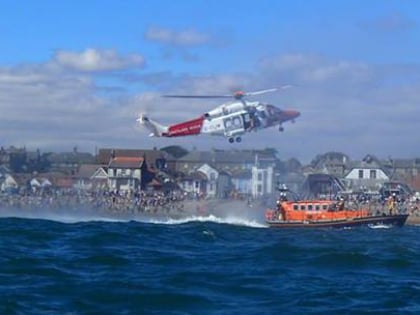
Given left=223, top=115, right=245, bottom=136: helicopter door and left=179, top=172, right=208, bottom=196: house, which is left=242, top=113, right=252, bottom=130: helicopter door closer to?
left=223, top=115, right=245, bottom=136: helicopter door

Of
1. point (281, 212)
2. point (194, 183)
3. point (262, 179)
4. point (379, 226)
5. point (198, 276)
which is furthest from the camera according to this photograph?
point (194, 183)

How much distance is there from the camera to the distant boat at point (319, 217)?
231 ft

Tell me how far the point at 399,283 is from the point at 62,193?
9481cm

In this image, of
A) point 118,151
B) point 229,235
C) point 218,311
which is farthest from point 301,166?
point 218,311

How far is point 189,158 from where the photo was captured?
152 m

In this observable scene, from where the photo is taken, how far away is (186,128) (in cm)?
7838

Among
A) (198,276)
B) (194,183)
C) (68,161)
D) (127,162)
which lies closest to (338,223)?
(198,276)

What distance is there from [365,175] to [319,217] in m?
63.9

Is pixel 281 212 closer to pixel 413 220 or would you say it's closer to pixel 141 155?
pixel 413 220

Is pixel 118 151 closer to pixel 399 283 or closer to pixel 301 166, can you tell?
pixel 301 166

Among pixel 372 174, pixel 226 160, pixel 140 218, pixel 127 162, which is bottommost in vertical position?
pixel 140 218

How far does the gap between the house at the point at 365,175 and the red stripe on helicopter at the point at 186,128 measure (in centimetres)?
5255

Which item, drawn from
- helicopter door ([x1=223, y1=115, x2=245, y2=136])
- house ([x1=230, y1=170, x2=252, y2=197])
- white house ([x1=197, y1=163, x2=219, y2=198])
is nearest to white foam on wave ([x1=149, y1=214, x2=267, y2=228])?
helicopter door ([x1=223, y1=115, x2=245, y2=136])

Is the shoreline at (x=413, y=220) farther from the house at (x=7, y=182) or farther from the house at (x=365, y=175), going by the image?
the house at (x=7, y=182)
